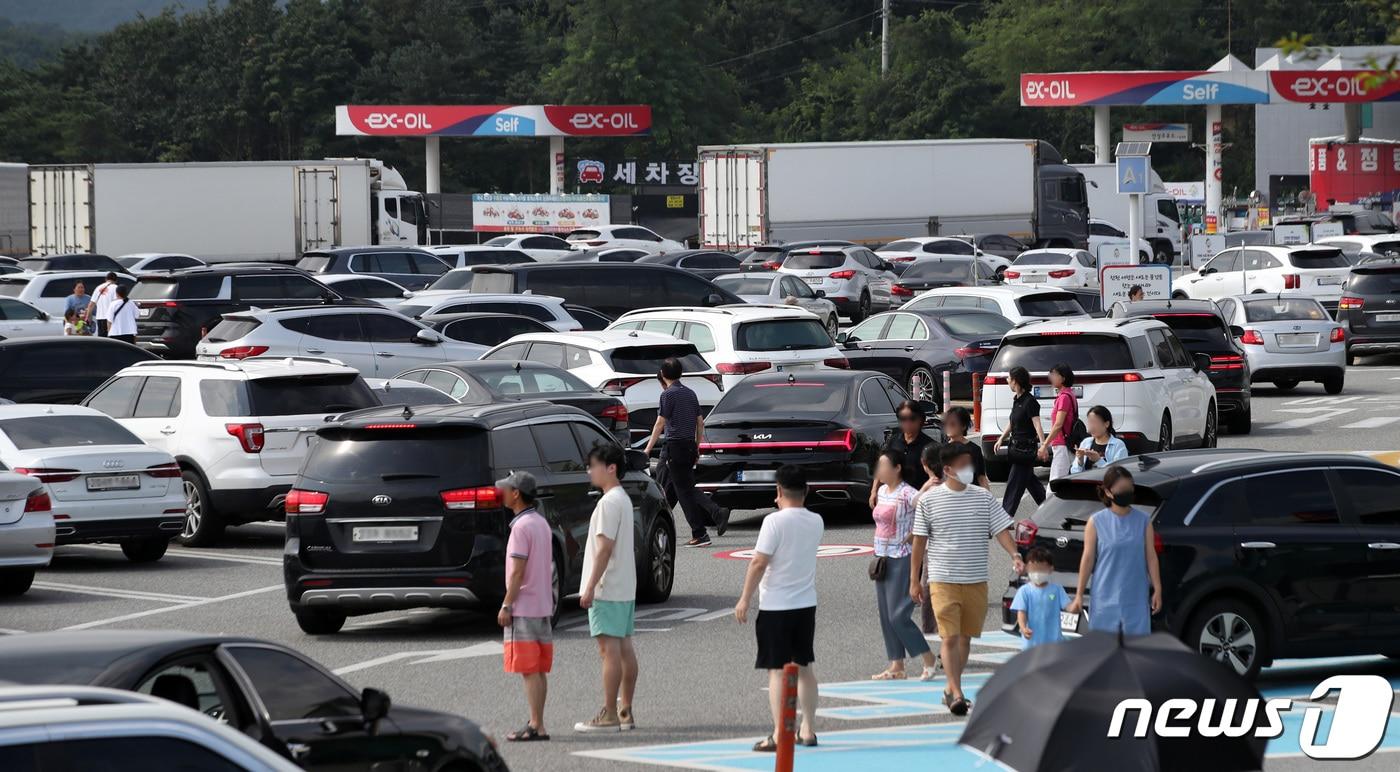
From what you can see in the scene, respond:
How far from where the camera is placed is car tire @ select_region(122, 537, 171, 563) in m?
18.2

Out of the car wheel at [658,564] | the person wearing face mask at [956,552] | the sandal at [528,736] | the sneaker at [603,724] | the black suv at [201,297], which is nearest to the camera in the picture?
the sandal at [528,736]

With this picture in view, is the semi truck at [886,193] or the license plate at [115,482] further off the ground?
the semi truck at [886,193]

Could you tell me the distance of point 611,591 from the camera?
36.3 ft

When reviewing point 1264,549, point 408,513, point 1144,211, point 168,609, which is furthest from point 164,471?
point 1144,211

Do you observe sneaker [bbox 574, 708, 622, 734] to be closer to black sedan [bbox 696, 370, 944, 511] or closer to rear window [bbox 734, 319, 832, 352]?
black sedan [bbox 696, 370, 944, 511]

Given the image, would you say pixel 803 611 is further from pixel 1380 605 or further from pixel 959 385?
pixel 959 385

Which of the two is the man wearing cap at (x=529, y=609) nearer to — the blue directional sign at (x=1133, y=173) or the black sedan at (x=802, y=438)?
the black sedan at (x=802, y=438)

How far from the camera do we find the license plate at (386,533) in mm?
13562

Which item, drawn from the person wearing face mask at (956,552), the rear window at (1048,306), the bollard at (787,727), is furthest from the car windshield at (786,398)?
the rear window at (1048,306)

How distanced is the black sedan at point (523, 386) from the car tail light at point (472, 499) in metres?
8.59

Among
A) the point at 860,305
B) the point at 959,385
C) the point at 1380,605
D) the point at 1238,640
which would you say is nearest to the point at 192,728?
the point at 1238,640

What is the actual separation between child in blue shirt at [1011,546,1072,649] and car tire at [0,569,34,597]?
8.86 m

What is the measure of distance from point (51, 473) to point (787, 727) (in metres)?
10.8

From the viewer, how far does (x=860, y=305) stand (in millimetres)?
45500
